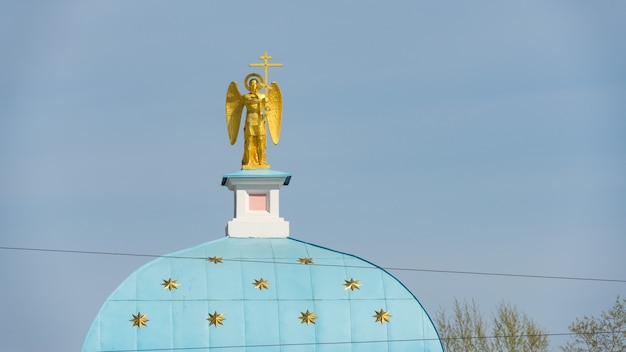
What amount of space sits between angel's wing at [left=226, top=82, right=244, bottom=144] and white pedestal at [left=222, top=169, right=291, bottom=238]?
1.32 meters

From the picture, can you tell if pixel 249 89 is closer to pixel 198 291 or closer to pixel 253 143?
pixel 253 143

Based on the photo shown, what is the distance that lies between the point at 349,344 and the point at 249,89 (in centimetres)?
831

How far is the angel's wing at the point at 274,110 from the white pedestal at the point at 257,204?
1182 millimetres

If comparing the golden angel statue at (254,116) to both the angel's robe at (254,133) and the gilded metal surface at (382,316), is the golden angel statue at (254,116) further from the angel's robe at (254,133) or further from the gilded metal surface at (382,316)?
the gilded metal surface at (382,316)

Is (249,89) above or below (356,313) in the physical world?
above

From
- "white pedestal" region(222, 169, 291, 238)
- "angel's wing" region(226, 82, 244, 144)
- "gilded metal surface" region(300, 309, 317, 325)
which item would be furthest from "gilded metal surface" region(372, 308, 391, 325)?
"angel's wing" region(226, 82, 244, 144)

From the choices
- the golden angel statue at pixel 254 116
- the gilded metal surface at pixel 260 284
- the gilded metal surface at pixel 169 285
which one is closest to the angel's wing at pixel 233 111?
the golden angel statue at pixel 254 116

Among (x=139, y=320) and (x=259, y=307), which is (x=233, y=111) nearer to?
(x=259, y=307)

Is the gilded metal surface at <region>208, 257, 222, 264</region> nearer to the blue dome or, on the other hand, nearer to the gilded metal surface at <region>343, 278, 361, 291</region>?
the blue dome

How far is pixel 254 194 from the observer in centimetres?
5156

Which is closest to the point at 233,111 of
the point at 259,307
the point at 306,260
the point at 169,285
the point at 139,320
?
the point at 306,260

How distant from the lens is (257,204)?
2028 inches

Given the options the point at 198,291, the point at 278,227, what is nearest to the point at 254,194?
the point at 278,227

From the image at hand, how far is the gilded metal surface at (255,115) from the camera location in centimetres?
5138
